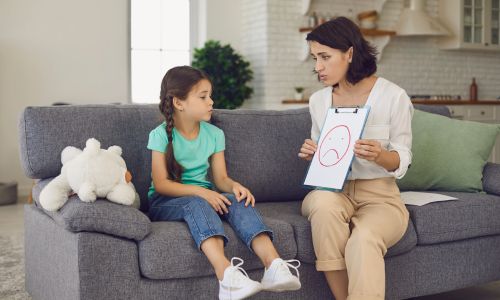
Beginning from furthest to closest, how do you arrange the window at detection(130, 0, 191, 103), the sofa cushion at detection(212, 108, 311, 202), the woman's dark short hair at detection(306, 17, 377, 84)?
the window at detection(130, 0, 191, 103) < the sofa cushion at detection(212, 108, 311, 202) < the woman's dark short hair at detection(306, 17, 377, 84)

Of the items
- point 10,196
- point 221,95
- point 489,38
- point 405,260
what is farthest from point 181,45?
point 405,260

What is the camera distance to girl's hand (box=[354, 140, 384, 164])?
2.27m

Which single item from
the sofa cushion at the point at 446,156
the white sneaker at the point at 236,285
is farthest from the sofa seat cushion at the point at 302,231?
the sofa cushion at the point at 446,156

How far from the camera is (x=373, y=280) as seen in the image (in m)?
2.12

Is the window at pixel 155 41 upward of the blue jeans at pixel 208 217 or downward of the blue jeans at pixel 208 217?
upward

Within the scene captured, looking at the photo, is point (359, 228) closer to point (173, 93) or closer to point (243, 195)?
point (243, 195)

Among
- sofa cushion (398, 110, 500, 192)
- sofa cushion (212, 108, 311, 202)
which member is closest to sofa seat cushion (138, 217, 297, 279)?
sofa cushion (212, 108, 311, 202)

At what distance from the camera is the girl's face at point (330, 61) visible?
8.11 ft

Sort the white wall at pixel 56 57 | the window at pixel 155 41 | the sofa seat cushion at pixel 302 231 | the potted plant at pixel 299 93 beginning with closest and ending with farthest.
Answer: the sofa seat cushion at pixel 302 231
the white wall at pixel 56 57
the potted plant at pixel 299 93
the window at pixel 155 41

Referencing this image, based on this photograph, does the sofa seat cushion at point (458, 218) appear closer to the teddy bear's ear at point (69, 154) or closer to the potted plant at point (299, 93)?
the teddy bear's ear at point (69, 154)

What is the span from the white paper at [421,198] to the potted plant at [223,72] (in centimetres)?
365

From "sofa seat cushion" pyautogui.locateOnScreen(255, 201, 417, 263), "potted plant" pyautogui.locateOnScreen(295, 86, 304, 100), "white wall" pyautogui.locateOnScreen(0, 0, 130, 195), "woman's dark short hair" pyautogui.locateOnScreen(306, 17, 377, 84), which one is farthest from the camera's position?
"potted plant" pyautogui.locateOnScreen(295, 86, 304, 100)

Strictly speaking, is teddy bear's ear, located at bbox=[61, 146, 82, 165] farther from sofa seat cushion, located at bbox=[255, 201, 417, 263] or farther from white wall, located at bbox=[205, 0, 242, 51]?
white wall, located at bbox=[205, 0, 242, 51]

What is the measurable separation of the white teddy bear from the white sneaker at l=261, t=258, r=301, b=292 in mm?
500
